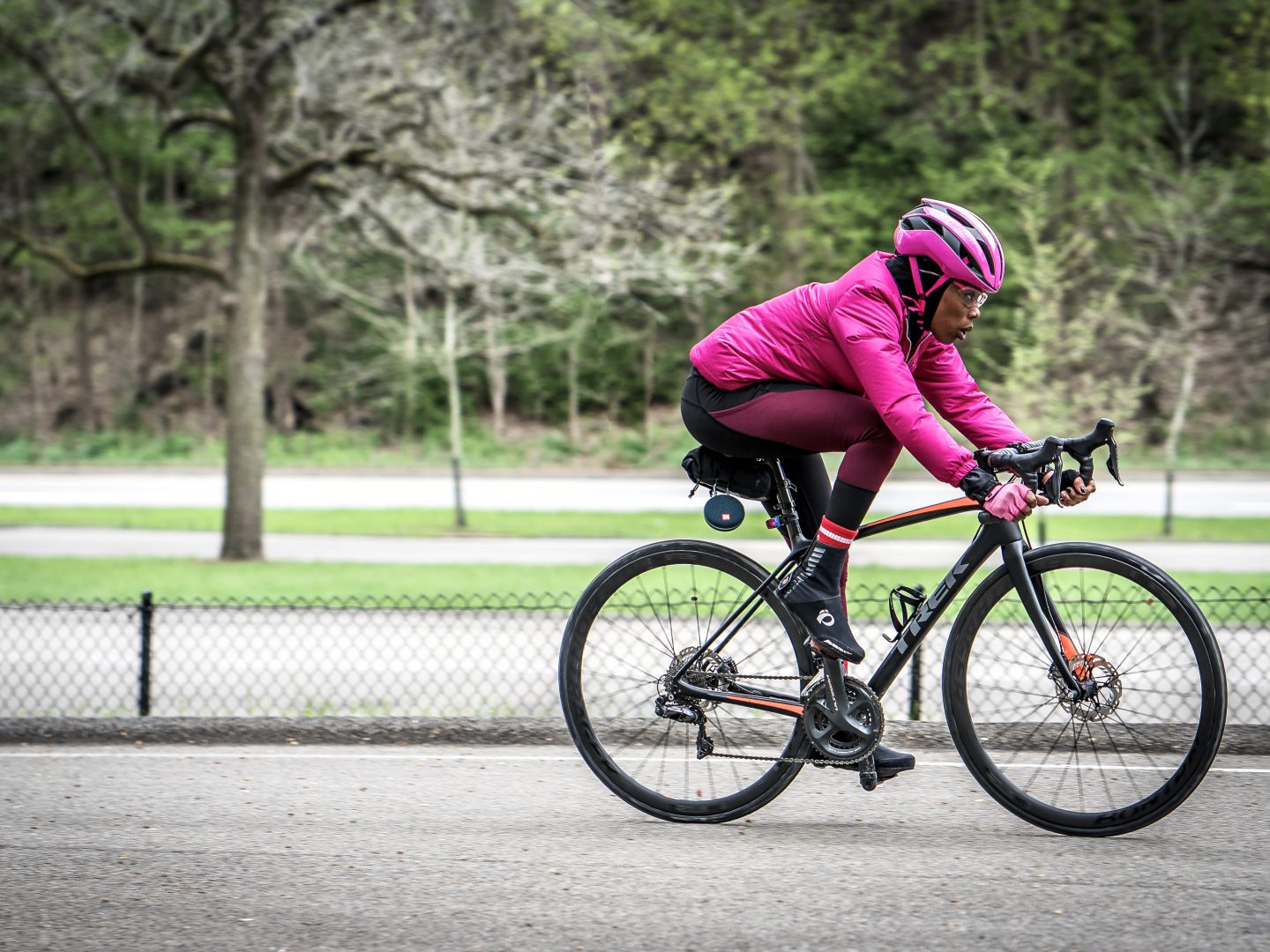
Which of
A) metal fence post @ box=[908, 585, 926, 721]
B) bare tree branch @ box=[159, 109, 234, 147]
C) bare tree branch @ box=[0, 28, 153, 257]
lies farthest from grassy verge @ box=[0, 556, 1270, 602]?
metal fence post @ box=[908, 585, 926, 721]

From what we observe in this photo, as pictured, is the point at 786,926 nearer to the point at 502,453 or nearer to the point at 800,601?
the point at 800,601

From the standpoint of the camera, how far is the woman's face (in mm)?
4344

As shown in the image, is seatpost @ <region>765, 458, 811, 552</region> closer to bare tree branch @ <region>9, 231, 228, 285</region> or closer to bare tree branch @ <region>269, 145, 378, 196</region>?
bare tree branch @ <region>269, 145, 378, 196</region>

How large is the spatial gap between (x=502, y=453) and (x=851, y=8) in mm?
14012

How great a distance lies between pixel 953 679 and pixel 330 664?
575cm

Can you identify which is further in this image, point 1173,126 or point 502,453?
point 502,453

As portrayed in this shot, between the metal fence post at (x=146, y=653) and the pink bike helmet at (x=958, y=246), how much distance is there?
4.23 meters

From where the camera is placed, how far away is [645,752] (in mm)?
4832

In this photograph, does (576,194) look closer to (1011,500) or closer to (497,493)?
(1011,500)

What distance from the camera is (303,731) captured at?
246 inches

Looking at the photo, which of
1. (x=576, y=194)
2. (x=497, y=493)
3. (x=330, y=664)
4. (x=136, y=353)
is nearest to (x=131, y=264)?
(x=576, y=194)

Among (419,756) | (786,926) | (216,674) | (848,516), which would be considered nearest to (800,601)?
(848,516)

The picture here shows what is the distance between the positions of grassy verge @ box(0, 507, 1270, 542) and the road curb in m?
12.4

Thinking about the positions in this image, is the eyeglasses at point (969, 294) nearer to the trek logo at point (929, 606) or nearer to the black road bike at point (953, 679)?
the black road bike at point (953, 679)
